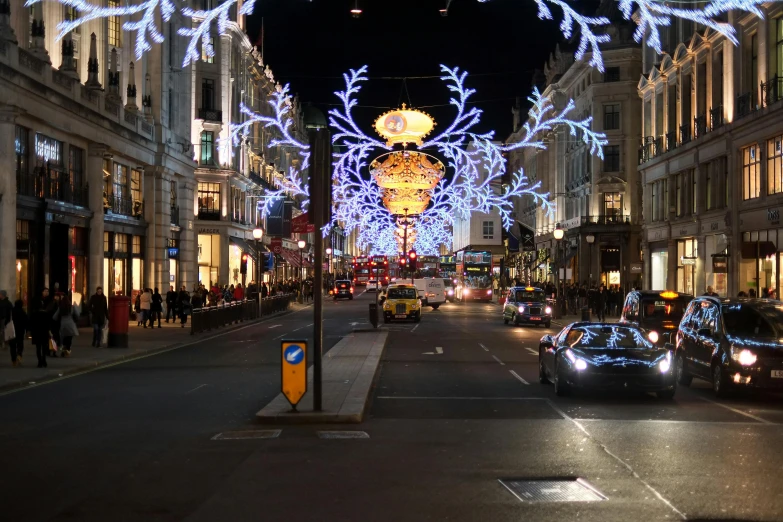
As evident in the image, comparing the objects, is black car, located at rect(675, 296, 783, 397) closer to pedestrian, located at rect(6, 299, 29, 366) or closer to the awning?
pedestrian, located at rect(6, 299, 29, 366)

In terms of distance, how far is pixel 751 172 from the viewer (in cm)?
3841

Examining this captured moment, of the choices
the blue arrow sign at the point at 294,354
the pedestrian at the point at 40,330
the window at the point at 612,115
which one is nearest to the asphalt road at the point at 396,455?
the blue arrow sign at the point at 294,354

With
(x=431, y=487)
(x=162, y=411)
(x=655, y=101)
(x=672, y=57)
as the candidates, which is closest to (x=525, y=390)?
(x=162, y=411)

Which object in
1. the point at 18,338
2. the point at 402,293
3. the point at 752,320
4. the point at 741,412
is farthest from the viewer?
the point at 402,293

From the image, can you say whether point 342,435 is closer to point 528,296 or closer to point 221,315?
point 221,315

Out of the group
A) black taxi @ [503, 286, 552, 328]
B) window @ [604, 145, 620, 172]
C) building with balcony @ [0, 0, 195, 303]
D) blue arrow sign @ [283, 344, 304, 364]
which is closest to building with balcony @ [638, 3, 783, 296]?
black taxi @ [503, 286, 552, 328]

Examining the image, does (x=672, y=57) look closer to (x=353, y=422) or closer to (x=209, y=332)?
(x=209, y=332)

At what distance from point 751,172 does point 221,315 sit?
73.2 ft

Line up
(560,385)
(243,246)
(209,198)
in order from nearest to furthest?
(560,385)
(209,198)
(243,246)

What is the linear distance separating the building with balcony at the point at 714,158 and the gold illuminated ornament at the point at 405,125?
1184cm

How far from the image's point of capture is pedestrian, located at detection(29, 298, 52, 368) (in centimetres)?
2186

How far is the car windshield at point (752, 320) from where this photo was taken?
56.2ft

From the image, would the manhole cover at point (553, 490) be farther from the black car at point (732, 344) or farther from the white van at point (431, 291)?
the white van at point (431, 291)

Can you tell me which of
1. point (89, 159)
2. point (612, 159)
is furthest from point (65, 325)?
point (612, 159)
